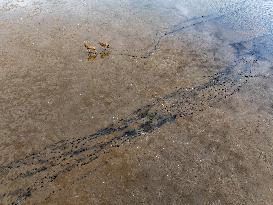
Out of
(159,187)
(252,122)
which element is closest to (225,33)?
(252,122)

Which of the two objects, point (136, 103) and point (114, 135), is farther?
point (136, 103)

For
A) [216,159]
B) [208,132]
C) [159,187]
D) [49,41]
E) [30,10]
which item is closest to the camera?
[159,187]

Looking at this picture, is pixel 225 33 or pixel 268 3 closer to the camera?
pixel 225 33

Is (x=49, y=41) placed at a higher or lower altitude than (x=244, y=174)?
higher

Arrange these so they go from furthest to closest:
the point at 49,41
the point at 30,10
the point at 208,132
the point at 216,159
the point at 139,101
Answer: the point at 30,10
the point at 49,41
the point at 139,101
the point at 208,132
the point at 216,159

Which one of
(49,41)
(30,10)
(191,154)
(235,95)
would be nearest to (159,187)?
(191,154)

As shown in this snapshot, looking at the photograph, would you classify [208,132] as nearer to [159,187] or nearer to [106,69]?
[159,187]
